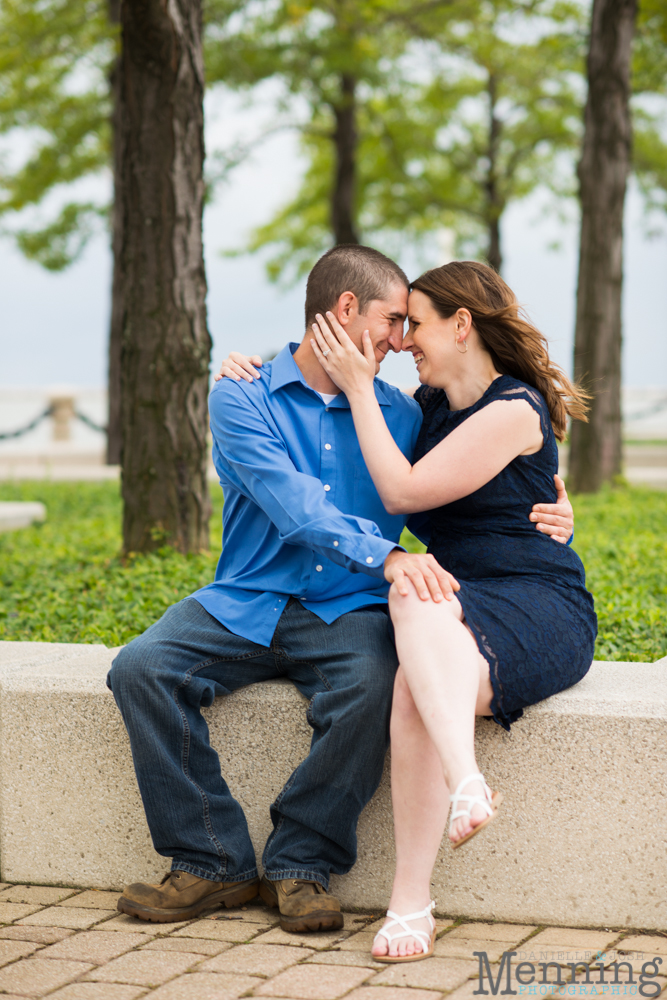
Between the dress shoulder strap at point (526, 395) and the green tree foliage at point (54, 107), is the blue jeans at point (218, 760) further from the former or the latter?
the green tree foliage at point (54, 107)

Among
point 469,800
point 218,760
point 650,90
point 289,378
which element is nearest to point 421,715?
point 469,800

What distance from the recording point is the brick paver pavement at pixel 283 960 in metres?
2.36

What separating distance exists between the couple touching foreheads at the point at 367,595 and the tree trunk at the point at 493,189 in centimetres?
1643

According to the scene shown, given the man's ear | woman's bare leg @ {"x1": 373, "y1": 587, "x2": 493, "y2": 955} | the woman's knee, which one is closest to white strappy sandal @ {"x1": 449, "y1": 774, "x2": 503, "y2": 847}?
woman's bare leg @ {"x1": 373, "y1": 587, "x2": 493, "y2": 955}

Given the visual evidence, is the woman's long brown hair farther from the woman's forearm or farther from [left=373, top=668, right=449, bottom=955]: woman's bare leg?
[left=373, top=668, right=449, bottom=955]: woman's bare leg

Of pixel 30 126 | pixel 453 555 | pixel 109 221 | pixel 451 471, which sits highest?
pixel 30 126

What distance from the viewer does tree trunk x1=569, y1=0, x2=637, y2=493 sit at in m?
9.91

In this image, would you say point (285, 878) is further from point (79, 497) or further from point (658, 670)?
point (79, 497)

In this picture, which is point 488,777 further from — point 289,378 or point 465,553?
point 289,378

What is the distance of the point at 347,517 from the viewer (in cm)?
286

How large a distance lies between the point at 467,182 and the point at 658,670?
61.6ft

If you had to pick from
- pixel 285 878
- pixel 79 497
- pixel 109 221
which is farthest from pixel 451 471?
pixel 109 221

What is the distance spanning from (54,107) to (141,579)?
12.0m

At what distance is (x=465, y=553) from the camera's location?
117 inches
